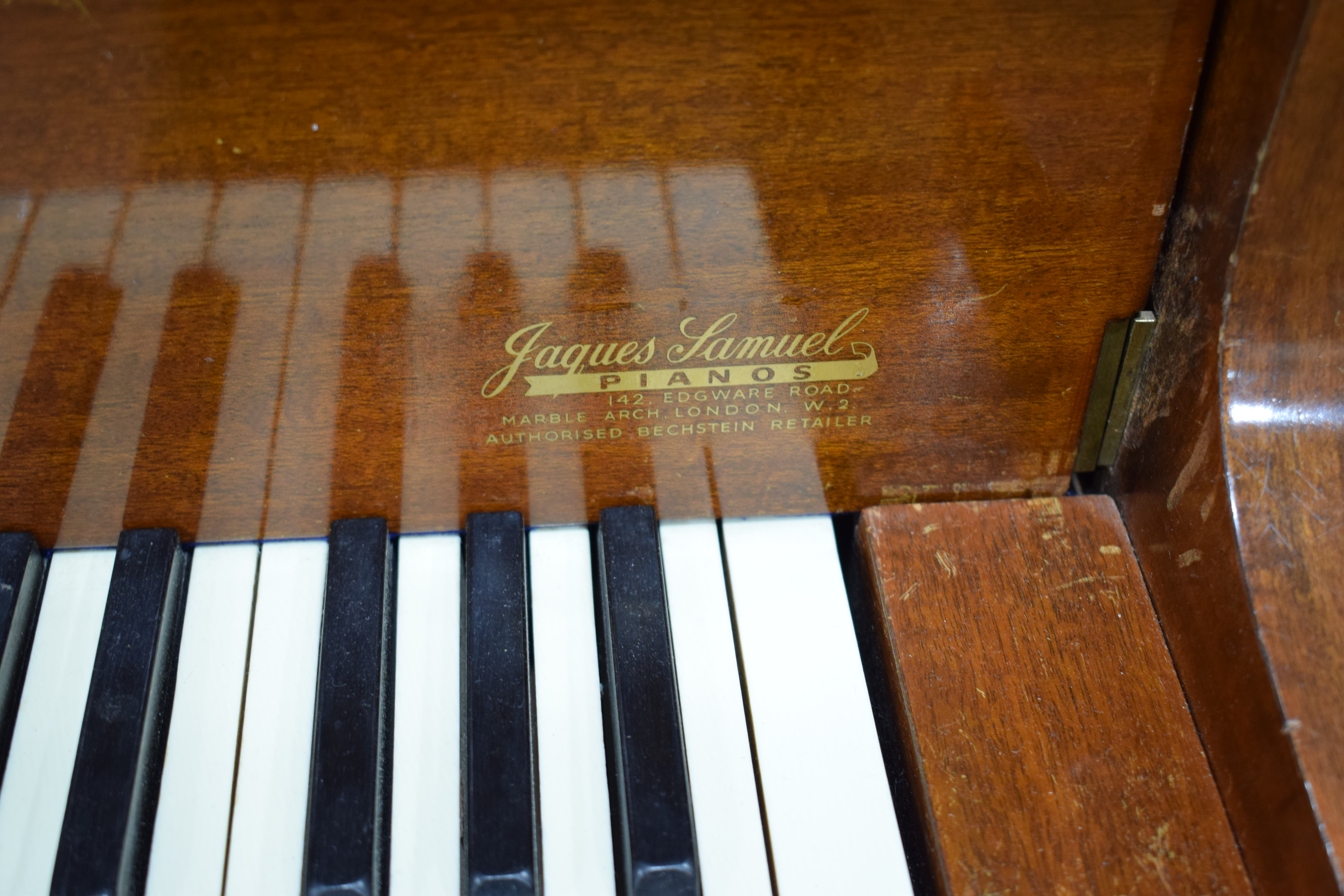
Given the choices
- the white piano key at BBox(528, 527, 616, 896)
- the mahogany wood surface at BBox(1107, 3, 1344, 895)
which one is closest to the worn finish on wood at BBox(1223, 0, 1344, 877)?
the mahogany wood surface at BBox(1107, 3, 1344, 895)

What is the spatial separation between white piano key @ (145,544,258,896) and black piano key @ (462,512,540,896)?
212mm

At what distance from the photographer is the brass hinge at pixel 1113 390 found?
959mm

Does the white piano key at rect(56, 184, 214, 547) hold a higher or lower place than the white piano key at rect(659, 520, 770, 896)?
higher

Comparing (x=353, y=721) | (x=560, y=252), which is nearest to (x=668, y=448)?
(x=560, y=252)

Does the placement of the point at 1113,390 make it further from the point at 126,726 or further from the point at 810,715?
the point at 126,726

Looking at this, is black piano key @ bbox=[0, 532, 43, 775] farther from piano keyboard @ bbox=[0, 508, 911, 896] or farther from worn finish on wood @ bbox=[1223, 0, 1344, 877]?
worn finish on wood @ bbox=[1223, 0, 1344, 877]

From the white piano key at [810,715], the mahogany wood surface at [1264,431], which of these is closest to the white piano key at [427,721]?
the white piano key at [810,715]

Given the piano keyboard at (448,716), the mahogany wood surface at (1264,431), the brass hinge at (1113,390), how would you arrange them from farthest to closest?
1. the brass hinge at (1113,390)
2. the piano keyboard at (448,716)
3. the mahogany wood surface at (1264,431)

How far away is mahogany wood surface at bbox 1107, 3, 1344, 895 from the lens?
75 centimetres

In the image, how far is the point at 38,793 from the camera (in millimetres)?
914

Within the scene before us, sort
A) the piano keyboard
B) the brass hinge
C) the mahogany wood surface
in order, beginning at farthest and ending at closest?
the brass hinge → the piano keyboard → the mahogany wood surface

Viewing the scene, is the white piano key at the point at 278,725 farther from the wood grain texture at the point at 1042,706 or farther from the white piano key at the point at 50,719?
the wood grain texture at the point at 1042,706

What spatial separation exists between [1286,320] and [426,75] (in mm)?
702

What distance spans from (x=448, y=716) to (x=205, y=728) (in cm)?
22
